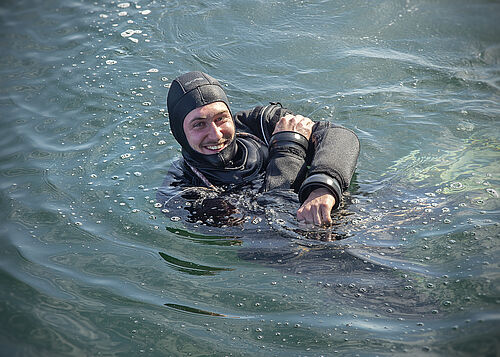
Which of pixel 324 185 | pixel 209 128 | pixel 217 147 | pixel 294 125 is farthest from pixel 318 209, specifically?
pixel 209 128

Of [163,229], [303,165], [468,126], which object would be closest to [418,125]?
[468,126]

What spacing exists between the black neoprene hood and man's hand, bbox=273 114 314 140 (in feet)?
1.77

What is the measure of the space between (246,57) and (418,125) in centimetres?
255

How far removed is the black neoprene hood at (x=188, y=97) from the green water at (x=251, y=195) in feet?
2.31

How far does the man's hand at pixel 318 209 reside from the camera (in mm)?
4688

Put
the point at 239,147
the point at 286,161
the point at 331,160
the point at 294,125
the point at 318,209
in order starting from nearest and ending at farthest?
1. the point at 318,209
2. the point at 331,160
3. the point at 286,161
4. the point at 294,125
5. the point at 239,147

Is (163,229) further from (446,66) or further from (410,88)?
(446,66)

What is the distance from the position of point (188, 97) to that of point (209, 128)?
0.33 meters

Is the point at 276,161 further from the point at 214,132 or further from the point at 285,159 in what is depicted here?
the point at 214,132

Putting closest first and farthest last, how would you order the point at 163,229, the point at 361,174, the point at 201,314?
the point at 201,314 < the point at 163,229 < the point at 361,174

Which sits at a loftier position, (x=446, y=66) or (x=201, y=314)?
(x=446, y=66)

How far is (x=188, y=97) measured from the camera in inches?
207

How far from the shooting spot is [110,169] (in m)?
6.10

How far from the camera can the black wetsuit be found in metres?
4.91
